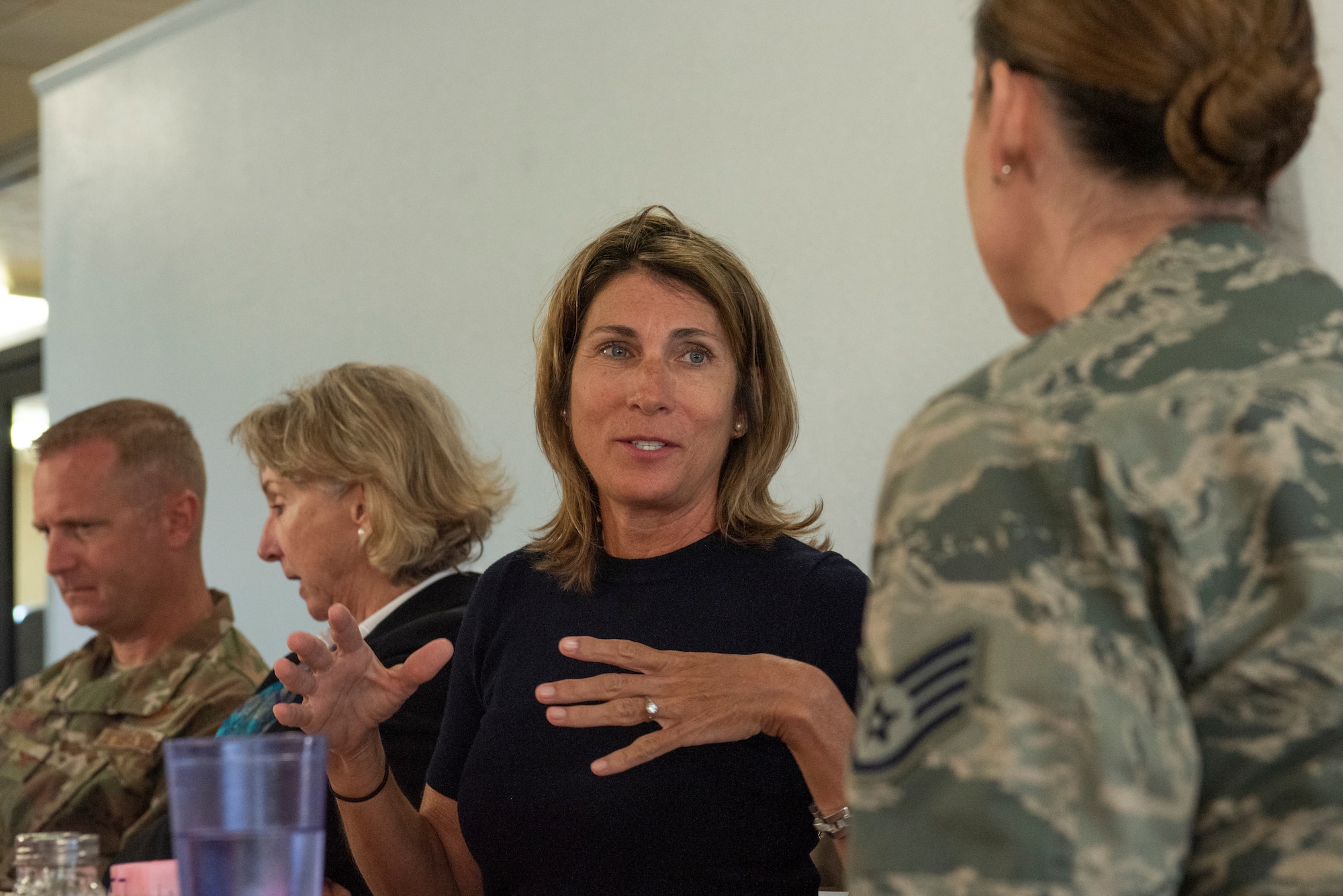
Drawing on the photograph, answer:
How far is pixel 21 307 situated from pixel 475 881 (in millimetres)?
6193

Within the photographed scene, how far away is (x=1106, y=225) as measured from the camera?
0.74m

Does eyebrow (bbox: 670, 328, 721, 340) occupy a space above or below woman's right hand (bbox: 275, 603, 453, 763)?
above

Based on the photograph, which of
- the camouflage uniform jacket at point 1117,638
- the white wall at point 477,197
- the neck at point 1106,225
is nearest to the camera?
the camouflage uniform jacket at point 1117,638

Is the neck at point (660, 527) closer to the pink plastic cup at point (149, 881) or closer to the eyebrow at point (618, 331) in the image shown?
the eyebrow at point (618, 331)

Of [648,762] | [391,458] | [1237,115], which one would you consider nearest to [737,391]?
[648,762]

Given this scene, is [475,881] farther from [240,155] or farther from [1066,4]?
[240,155]

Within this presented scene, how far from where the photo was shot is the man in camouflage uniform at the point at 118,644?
91.5 inches

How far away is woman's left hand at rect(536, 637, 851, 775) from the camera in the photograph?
1.22m

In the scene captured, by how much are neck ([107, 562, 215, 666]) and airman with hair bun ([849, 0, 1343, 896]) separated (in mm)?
2249

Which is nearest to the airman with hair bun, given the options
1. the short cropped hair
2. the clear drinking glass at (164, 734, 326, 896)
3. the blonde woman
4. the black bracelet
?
the clear drinking glass at (164, 734, 326, 896)

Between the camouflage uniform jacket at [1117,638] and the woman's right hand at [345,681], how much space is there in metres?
0.73

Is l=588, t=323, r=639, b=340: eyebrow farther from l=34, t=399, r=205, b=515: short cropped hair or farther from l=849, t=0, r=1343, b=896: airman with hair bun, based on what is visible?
l=34, t=399, r=205, b=515: short cropped hair

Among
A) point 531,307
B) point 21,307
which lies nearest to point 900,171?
point 531,307

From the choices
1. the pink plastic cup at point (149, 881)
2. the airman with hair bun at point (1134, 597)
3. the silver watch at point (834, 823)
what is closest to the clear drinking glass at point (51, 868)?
the pink plastic cup at point (149, 881)
